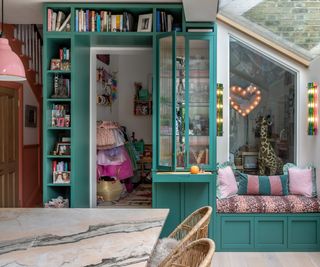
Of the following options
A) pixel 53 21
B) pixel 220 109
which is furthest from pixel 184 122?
pixel 53 21

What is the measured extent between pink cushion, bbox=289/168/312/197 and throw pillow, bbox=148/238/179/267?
8.72 ft

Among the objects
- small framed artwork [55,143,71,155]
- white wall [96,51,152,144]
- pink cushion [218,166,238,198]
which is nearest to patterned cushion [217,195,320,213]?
pink cushion [218,166,238,198]

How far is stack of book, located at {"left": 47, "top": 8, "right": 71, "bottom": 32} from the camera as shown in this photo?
4148 mm

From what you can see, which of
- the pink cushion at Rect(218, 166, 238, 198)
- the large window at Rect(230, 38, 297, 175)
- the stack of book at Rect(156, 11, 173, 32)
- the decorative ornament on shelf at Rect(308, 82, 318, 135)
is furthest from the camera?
the large window at Rect(230, 38, 297, 175)

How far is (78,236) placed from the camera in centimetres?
195

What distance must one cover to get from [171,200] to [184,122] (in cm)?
90

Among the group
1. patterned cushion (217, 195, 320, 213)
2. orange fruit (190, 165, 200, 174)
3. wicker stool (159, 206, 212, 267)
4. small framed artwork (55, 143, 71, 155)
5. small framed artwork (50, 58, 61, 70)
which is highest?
small framed artwork (50, 58, 61, 70)

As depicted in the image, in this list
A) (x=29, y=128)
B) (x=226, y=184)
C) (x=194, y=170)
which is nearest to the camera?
(x=194, y=170)

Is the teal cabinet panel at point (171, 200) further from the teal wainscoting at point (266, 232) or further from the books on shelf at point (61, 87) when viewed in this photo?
the books on shelf at point (61, 87)

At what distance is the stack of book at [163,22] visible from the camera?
163 inches

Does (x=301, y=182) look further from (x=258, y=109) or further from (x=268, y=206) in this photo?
(x=258, y=109)

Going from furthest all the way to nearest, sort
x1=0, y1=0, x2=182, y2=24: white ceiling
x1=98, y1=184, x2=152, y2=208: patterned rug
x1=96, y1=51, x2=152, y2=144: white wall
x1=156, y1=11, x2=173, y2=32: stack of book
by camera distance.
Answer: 1. x1=96, y1=51, x2=152, y2=144: white wall
2. x1=98, y1=184, x2=152, y2=208: patterned rug
3. x1=156, y1=11, x2=173, y2=32: stack of book
4. x1=0, y1=0, x2=182, y2=24: white ceiling

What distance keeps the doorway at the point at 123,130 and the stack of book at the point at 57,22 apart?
2.69 feet

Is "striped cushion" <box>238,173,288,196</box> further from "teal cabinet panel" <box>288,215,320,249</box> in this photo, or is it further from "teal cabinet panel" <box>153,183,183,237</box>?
"teal cabinet panel" <box>153,183,183,237</box>
